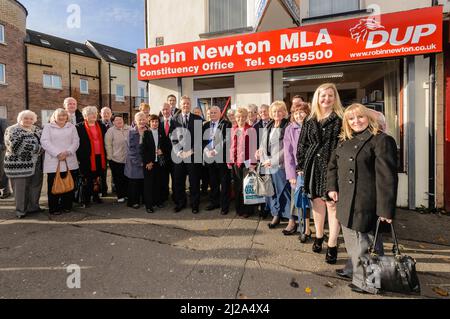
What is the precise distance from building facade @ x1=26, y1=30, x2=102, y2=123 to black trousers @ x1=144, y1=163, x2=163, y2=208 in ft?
63.7

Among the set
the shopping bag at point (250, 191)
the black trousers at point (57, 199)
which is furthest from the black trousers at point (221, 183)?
the black trousers at point (57, 199)

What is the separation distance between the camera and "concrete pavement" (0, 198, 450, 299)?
283 cm

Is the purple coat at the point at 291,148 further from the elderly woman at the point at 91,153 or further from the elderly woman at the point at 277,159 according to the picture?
the elderly woman at the point at 91,153

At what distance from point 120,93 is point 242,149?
1021 inches

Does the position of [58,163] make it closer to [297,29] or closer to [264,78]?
[264,78]

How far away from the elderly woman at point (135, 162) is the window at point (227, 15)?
11.8 ft

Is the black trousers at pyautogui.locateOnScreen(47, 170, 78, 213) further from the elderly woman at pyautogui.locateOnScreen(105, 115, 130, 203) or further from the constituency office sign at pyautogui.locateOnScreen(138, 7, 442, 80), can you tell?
the constituency office sign at pyautogui.locateOnScreen(138, 7, 442, 80)

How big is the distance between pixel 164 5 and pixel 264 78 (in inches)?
145

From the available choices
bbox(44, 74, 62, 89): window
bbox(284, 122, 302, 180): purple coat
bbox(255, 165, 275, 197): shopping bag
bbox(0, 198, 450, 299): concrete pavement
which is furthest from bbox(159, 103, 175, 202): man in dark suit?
bbox(44, 74, 62, 89): window

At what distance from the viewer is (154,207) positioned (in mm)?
5648

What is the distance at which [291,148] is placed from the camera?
13.1 feet

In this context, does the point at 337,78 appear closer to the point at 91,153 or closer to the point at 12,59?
the point at 91,153
